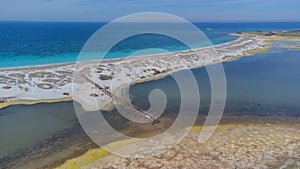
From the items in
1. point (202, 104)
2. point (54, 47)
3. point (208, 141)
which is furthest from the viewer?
point (54, 47)

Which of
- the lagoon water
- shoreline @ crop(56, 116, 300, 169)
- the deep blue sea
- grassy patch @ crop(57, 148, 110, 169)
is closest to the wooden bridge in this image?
the lagoon water

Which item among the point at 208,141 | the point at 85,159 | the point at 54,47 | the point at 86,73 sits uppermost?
the point at 54,47

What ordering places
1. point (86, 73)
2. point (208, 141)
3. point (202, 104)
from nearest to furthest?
point (208, 141)
point (202, 104)
point (86, 73)

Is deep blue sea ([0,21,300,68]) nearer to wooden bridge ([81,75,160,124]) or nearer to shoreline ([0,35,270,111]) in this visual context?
shoreline ([0,35,270,111])

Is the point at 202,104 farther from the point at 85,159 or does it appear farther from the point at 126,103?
the point at 85,159

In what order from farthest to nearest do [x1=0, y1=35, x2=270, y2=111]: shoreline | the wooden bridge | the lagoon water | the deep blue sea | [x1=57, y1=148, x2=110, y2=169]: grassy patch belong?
the deep blue sea < [x1=0, y1=35, x2=270, y2=111]: shoreline < the wooden bridge < the lagoon water < [x1=57, y1=148, x2=110, y2=169]: grassy patch

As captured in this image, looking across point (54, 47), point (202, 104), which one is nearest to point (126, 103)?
point (202, 104)

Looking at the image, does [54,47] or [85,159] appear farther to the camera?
[54,47]

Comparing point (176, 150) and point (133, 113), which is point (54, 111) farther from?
point (176, 150)

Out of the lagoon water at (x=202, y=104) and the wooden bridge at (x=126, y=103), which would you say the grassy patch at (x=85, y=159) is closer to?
the lagoon water at (x=202, y=104)

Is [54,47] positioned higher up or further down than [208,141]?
higher up
